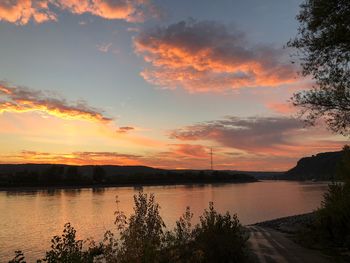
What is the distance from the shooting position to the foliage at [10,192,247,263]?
32.7 feet

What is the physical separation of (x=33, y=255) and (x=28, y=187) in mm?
175354

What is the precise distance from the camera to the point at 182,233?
1627 centimetres

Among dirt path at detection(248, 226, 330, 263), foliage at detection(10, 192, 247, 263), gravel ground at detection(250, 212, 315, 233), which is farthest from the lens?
gravel ground at detection(250, 212, 315, 233)

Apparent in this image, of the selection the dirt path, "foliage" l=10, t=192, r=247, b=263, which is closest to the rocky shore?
the dirt path

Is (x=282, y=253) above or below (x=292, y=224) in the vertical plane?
above

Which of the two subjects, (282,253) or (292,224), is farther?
(292,224)

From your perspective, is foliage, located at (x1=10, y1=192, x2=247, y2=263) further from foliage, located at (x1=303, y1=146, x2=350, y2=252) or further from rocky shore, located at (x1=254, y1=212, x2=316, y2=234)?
rocky shore, located at (x1=254, y1=212, x2=316, y2=234)

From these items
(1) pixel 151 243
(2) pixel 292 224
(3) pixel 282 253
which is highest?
(1) pixel 151 243

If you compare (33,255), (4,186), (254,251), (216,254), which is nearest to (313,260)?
(254,251)

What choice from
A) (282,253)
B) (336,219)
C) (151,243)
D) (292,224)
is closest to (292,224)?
(292,224)

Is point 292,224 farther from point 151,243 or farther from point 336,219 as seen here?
point 151,243

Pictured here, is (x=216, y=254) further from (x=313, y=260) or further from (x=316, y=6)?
(x=316, y=6)

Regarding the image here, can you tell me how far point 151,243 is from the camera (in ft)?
34.2

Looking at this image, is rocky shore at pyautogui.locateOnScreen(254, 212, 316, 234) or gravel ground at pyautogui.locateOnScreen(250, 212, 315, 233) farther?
gravel ground at pyautogui.locateOnScreen(250, 212, 315, 233)
